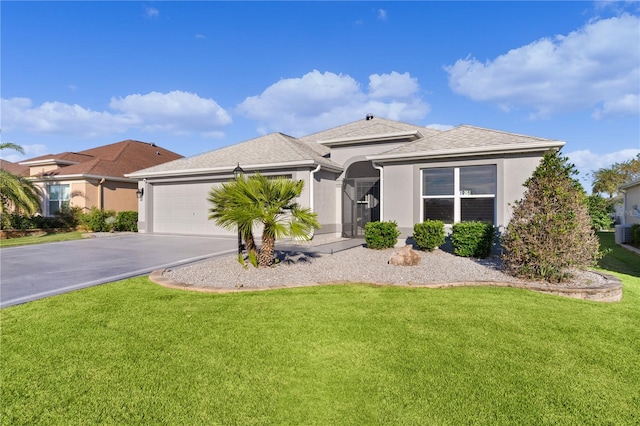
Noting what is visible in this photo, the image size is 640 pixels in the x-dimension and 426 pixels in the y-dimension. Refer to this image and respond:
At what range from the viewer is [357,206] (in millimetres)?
16312

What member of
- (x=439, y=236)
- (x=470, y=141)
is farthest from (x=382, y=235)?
(x=470, y=141)

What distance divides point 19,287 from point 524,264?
11082 millimetres

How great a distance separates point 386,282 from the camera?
6.98m

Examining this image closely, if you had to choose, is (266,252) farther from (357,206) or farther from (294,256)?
(357,206)

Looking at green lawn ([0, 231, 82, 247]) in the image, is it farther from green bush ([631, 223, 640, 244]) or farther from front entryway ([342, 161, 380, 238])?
green bush ([631, 223, 640, 244])

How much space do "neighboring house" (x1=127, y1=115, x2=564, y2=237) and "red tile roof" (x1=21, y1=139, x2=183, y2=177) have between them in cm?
454

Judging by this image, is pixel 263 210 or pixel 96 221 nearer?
pixel 263 210

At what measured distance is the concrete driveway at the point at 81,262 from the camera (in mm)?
7027

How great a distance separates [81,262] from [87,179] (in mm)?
13640

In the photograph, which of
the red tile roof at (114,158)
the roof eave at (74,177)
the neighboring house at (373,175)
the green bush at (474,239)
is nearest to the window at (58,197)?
the roof eave at (74,177)

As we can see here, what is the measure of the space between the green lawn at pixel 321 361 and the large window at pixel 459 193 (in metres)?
5.94

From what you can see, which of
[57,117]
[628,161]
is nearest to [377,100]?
[628,161]

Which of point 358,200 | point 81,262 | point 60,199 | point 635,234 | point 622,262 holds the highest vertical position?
point 60,199

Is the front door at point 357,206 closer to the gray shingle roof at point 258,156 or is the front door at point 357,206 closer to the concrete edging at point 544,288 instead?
the gray shingle roof at point 258,156
